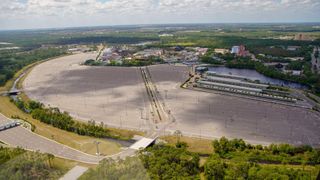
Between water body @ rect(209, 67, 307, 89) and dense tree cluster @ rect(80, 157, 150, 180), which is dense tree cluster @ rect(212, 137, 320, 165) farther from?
water body @ rect(209, 67, 307, 89)

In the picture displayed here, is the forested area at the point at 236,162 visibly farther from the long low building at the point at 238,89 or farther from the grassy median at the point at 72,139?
the long low building at the point at 238,89

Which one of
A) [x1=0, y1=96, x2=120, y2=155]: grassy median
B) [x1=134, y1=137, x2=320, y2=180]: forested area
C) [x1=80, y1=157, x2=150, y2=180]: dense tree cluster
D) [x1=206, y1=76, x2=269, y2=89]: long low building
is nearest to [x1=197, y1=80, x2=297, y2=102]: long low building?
[x1=206, y1=76, x2=269, y2=89]: long low building

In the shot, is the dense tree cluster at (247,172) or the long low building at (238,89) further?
the long low building at (238,89)

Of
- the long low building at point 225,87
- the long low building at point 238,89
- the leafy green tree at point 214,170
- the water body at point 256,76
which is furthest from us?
the water body at point 256,76

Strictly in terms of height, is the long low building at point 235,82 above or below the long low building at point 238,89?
above

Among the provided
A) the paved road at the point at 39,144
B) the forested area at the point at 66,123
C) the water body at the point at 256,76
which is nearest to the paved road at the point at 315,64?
the water body at the point at 256,76

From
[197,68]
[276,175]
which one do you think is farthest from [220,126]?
[197,68]

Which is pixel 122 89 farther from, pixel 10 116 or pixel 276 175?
pixel 276 175
